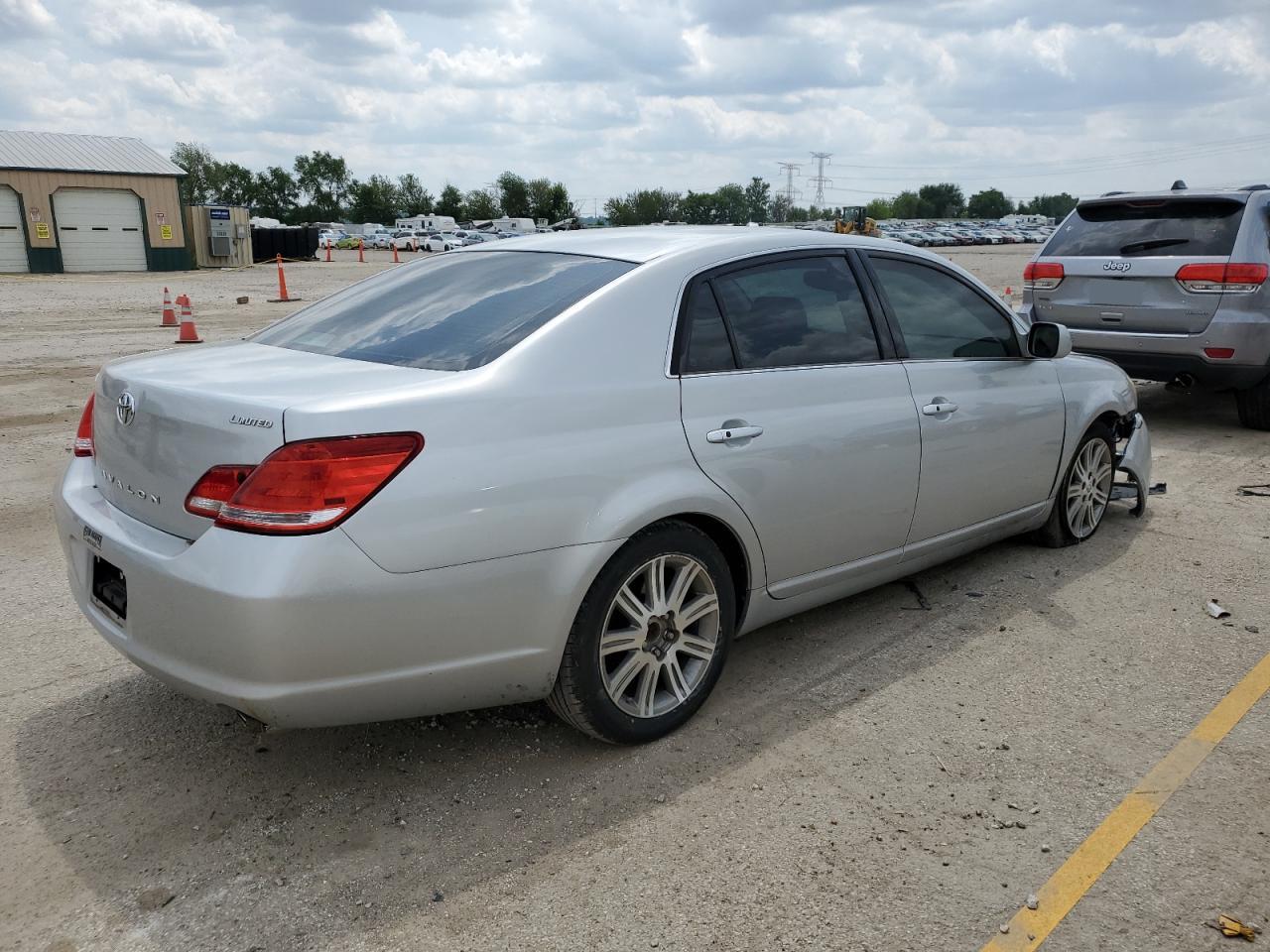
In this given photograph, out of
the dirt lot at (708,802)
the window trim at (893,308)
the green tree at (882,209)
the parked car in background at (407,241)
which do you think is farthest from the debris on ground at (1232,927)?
the green tree at (882,209)

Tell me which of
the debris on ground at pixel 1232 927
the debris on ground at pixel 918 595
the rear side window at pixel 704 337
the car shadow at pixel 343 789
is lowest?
the debris on ground at pixel 918 595

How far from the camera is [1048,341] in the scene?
475 cm

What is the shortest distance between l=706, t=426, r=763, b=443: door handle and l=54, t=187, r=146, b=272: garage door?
38.2m

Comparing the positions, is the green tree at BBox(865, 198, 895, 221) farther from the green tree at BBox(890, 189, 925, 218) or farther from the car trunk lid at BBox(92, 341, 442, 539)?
the car trunk lid at BBox(92, 341, 442, 539)

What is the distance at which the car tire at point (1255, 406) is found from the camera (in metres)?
8.26

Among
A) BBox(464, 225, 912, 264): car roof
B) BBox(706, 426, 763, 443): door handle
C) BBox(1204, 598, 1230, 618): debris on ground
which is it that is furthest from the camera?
BBox(1204, 598, 1230, 618): debris on ground

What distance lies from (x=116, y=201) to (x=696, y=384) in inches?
1541

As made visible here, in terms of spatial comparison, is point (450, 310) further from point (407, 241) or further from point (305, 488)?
point (407, 241)

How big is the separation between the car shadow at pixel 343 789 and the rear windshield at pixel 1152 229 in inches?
212

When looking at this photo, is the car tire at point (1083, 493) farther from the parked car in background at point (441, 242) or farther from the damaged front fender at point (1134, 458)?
the parked car in background at point (441, 242)

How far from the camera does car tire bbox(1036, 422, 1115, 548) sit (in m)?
5.27

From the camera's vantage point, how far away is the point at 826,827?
2.95 m

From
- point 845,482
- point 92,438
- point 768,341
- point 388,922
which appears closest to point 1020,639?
point 845,482

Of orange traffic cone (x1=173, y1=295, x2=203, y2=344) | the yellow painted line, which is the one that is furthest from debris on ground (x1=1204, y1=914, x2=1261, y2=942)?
orange traffic cone (x1=173, y1=295, x2=203, y2=344)
